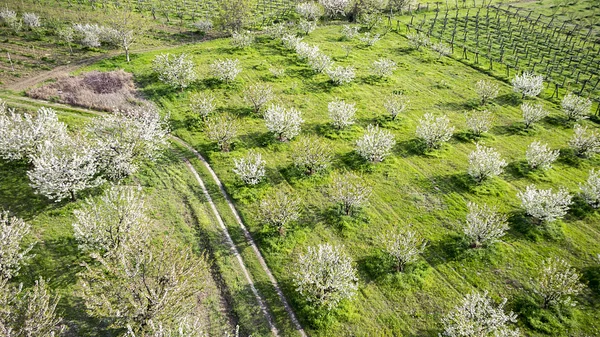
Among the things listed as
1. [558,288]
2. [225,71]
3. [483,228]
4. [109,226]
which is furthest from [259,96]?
[558,288]

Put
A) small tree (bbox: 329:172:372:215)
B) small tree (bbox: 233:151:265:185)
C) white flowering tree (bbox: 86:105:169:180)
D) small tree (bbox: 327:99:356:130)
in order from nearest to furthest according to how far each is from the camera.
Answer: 1. small tree (bbox: 329:172:372:215)
2. white flowering tree (bbox: 86:105:169:180)
3. small tree (bbox: 233:151:265:185)
4. small tree (bbox: 327:99:356:130)

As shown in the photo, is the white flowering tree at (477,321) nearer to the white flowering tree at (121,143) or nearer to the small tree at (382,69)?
the white flowering tree at (121,143)

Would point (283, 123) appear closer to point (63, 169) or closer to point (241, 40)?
point (63, 169)

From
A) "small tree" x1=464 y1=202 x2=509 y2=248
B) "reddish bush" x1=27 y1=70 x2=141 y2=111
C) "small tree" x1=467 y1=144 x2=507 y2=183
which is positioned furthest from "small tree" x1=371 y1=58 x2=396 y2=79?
"reddish bush" x1=27 y1=70 x2=141 y2=111

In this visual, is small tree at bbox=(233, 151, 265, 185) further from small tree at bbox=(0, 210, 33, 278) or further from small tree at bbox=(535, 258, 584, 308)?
small tree at bbox=(535, 258, 584, 308)

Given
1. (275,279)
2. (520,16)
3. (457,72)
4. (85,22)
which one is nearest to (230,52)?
(85,22)

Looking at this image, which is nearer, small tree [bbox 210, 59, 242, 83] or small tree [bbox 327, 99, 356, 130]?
small tree [bbox 327, 99, 356, 130]

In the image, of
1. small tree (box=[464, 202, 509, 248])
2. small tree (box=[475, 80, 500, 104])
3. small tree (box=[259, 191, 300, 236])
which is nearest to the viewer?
small tree (box=[464, 202, 509, 248])
